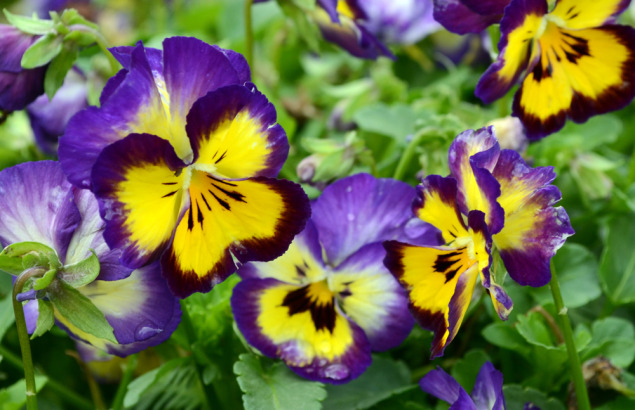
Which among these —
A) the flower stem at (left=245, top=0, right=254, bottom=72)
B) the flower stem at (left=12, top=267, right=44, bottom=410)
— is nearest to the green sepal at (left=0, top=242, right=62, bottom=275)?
the flower stem at (left=12, top=267, right=44, bottom=410)

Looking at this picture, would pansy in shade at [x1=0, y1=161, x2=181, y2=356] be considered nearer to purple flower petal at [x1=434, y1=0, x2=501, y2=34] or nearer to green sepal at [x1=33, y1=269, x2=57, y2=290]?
green sepal at [x1=33, y1=269, x2=57, y2=290]

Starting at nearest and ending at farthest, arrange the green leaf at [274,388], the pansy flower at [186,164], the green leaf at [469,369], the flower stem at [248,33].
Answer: the pansy flower at [186,164] → the green leaf at [274,388] → the green leaf at [469,369] → the flower stem at [248,33]

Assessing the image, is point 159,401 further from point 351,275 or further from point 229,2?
point 229,2

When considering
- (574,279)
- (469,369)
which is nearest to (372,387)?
(469,369)

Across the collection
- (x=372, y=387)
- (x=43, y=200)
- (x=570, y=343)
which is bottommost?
(x=372, y=387)

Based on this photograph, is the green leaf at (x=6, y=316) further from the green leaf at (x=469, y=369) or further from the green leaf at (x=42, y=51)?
the green leaf at (x=469, y=369)

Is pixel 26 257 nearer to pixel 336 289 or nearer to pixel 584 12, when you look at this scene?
pixel 336 289

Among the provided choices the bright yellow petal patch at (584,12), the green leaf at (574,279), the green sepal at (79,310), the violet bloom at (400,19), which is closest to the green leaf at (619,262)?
the green leaf at (574,279)
